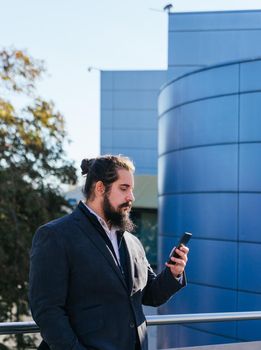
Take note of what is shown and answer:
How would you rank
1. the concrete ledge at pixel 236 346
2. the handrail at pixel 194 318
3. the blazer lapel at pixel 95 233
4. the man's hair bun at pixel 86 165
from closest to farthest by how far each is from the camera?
the blazer lapel at pixel 95 233, the man's hair bun at pixel 86 165, the handrail at pixel 194 318, the concrete ledge at pixel 236 346

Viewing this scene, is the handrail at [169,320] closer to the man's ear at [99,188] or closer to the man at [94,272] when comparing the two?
the man at [94,272]

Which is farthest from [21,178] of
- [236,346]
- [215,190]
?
[236,346]

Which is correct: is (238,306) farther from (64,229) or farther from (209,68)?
(64,229)

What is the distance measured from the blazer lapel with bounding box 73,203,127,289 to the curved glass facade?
818cm

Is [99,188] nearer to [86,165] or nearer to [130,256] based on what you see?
[86,165]

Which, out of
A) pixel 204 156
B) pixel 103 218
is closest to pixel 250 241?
pixel 204 156

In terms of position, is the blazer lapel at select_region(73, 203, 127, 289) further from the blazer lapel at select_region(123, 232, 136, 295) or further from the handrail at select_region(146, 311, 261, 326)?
the handrail at select_region(146, 311, 261, 326)

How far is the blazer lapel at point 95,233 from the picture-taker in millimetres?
2115

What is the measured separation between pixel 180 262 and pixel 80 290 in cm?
56

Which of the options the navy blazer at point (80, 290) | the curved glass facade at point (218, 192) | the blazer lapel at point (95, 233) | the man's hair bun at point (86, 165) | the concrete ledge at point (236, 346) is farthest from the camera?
the curved glass facade at point (218, 192)

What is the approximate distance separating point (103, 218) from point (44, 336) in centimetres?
56

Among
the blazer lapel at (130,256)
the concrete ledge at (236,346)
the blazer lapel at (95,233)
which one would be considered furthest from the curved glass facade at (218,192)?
the blazer lapel at (95,233)

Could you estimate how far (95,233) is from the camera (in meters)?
2.15

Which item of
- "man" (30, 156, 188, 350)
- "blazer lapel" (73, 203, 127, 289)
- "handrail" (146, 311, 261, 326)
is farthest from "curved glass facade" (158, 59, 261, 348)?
"blazer lapel" (73, 203, 127, 289)
